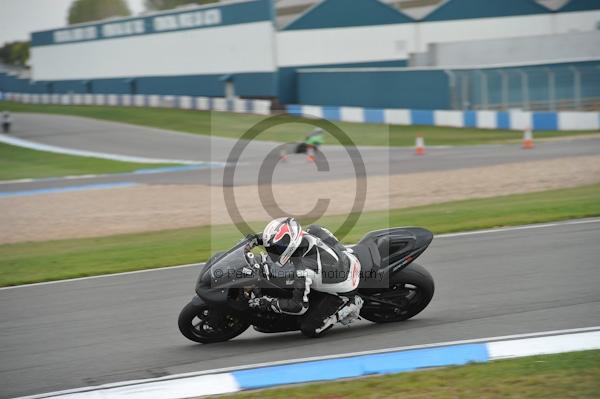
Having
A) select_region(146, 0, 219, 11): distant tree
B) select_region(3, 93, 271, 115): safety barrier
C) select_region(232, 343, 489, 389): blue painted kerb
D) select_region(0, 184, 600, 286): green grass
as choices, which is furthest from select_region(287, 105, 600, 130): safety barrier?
select_region(146, 0, 219, 11): distant tree

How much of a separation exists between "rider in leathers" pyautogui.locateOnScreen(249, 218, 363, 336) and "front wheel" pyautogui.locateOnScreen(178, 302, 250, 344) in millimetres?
482

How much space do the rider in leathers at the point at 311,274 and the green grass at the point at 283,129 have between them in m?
22.9

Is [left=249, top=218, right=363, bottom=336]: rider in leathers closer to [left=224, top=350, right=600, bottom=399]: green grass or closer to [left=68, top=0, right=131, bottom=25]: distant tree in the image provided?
[left=224, top=350, right=600, bottom=399]: green grass

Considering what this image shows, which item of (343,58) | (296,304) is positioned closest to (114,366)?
(296,304)

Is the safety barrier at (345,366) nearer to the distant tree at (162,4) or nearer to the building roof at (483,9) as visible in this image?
the building roof at (483,9)

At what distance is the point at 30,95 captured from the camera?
68688 millimetres

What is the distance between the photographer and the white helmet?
7477 millimetres

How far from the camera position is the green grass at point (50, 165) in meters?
28.3

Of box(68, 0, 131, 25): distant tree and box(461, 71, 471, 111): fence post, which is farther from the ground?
box(68, 0, 131, 25): distant tree

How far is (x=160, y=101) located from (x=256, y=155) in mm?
22946

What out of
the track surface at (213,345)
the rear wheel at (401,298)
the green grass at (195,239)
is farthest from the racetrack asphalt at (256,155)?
the rear wheel at (401,298)

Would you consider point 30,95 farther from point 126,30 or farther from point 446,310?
point 446,310

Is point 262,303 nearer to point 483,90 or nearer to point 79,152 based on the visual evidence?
A: point 79,152

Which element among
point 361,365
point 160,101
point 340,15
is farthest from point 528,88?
point 361,365
